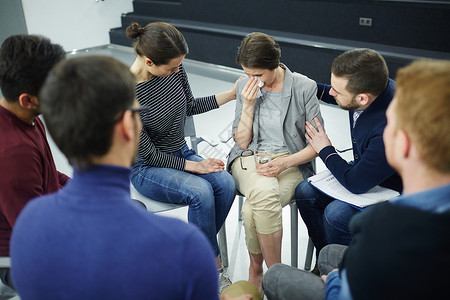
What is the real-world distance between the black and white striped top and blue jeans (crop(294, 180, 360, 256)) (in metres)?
0.60

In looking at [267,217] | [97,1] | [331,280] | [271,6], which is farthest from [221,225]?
[97,1]

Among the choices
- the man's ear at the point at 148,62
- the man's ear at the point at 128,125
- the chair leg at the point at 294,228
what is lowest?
the chair leg at the point at 294,228

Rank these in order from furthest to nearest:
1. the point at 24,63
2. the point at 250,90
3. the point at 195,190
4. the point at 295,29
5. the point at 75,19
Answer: the point at 75,19 → the point at 295,29 → the point at 250,90 → the point at 195,190 → the point at 24,63

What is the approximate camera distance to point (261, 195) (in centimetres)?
200

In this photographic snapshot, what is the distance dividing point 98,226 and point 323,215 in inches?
52.8

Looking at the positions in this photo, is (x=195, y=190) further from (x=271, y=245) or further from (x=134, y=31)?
(x=134, y=31)

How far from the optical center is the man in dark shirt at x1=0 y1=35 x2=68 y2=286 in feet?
4.43

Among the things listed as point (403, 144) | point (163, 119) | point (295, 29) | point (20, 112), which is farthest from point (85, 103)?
point (295, 29)

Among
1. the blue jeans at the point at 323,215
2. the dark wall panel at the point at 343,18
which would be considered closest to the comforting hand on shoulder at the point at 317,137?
the blue jeans at the point at 323,215

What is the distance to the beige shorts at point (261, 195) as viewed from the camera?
1.99 meters

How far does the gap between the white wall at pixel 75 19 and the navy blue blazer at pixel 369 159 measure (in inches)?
207

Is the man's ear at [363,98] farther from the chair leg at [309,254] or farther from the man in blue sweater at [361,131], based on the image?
the chair leg at [309,254]

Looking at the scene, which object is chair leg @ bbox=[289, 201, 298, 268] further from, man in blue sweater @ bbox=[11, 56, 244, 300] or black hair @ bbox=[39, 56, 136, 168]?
black hair @ bbox=[39, 56, 136, 168]

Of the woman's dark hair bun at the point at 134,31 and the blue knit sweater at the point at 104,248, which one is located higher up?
the woman's dark hair bun at the point at 134,31
